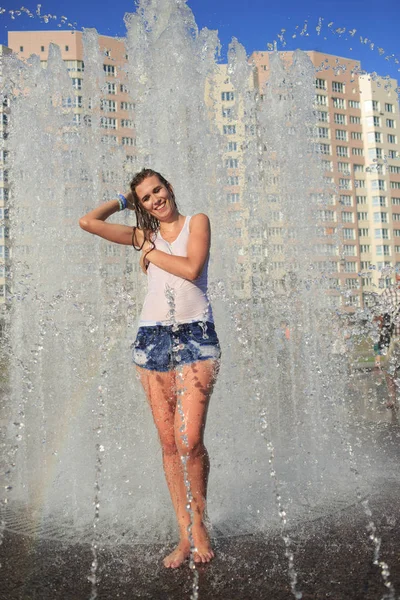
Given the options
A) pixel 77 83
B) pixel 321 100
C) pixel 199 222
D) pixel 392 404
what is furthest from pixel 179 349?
pixel 321 100

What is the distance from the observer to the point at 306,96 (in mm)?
15523

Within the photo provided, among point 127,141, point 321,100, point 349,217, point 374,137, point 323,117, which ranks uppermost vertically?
point 321,100

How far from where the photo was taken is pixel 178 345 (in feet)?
9.05

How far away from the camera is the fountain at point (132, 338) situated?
12.8 feet

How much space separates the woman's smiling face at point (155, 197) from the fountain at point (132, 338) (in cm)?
116

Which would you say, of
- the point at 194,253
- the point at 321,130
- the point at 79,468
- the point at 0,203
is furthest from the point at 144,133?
the point at 321,130

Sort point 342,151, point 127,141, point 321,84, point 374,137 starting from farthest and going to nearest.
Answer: point 374,137, point 342,151, point 321,84, point 127,141

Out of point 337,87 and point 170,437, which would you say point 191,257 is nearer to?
point 170,437

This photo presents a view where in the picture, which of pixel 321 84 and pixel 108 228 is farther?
pixel 321 84

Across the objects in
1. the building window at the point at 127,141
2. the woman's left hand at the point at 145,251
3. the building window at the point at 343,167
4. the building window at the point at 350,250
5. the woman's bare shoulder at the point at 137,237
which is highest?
the building window at the point at 343,167

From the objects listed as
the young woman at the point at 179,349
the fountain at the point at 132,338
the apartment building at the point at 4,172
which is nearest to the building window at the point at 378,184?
the apartment building at the point at 4,172

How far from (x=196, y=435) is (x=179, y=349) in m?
0.37

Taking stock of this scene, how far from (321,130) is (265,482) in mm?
80402

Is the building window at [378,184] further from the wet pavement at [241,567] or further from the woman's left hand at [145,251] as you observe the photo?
the woman's left hand at [145,251]
